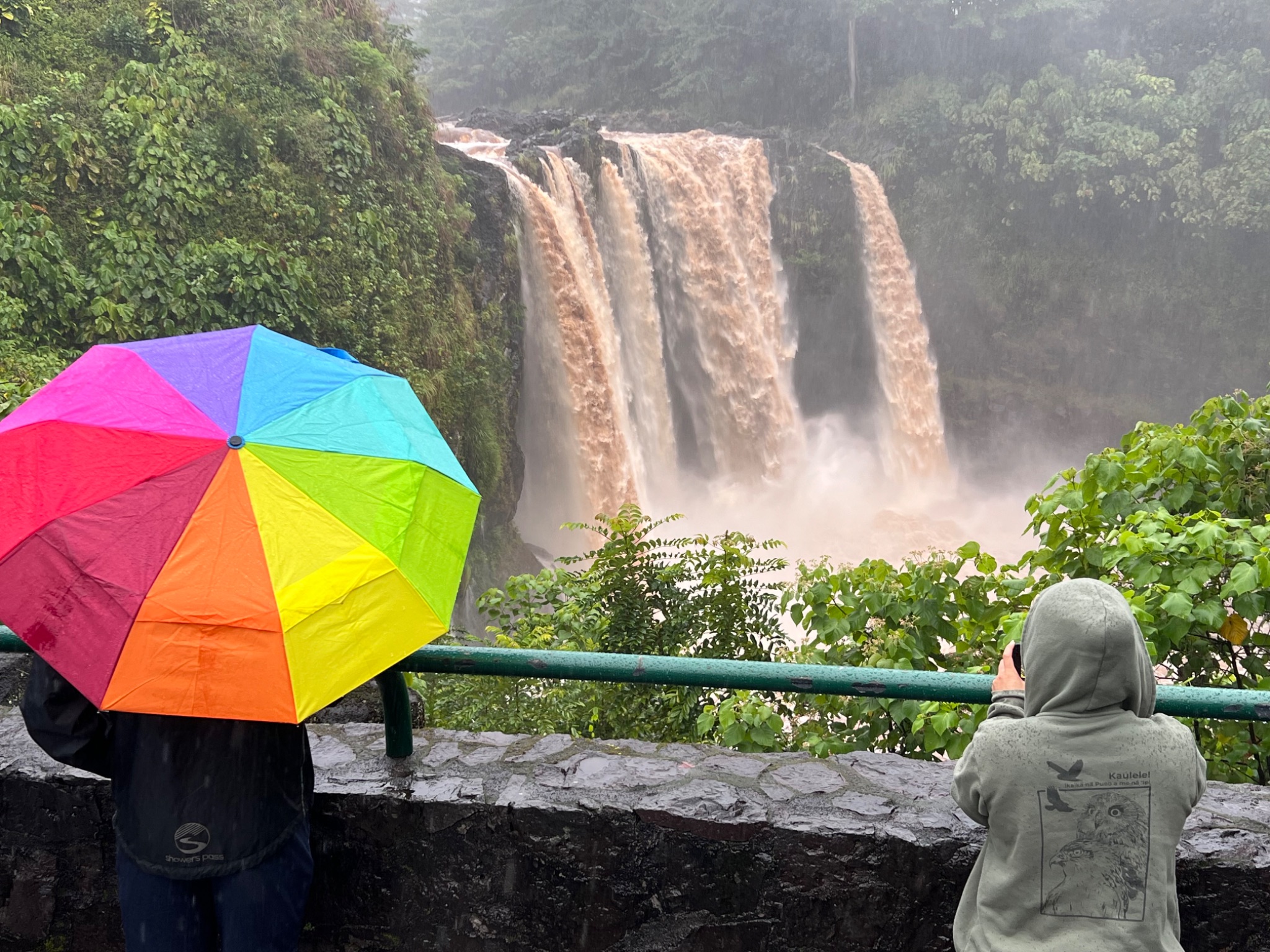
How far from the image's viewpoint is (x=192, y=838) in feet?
4.78

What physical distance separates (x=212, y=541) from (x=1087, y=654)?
1.13m

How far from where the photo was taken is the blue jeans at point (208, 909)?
1479mm

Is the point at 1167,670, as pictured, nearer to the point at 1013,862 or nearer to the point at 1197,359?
the point at 1013,862

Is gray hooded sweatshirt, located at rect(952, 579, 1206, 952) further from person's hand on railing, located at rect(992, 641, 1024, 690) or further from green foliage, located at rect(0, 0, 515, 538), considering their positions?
green foliage, located at rect(0, 0, 515, 538)

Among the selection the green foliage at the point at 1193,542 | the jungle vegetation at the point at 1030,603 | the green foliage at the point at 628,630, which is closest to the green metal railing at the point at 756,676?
the jungle vegetation at the point at 1030,603

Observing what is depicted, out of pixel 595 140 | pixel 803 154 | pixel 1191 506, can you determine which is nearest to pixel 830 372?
pixel 803 154

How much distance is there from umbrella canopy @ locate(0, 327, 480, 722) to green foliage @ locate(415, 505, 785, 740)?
2.86m

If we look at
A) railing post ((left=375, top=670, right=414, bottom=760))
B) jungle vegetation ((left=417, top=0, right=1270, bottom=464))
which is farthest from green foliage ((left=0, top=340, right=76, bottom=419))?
jungle vegetation ((left=417, top=0, right=1270, bottom=464))

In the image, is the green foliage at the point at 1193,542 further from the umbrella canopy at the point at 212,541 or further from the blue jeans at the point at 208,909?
the blue jeans at the point at 208,909

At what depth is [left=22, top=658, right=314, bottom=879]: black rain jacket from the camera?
4.74 ft

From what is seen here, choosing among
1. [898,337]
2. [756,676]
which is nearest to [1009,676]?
[756,676]

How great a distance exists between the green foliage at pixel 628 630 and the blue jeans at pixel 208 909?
262 cm

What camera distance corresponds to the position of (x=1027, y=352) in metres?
21.3

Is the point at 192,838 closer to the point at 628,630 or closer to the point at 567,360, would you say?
the point at 628,630
